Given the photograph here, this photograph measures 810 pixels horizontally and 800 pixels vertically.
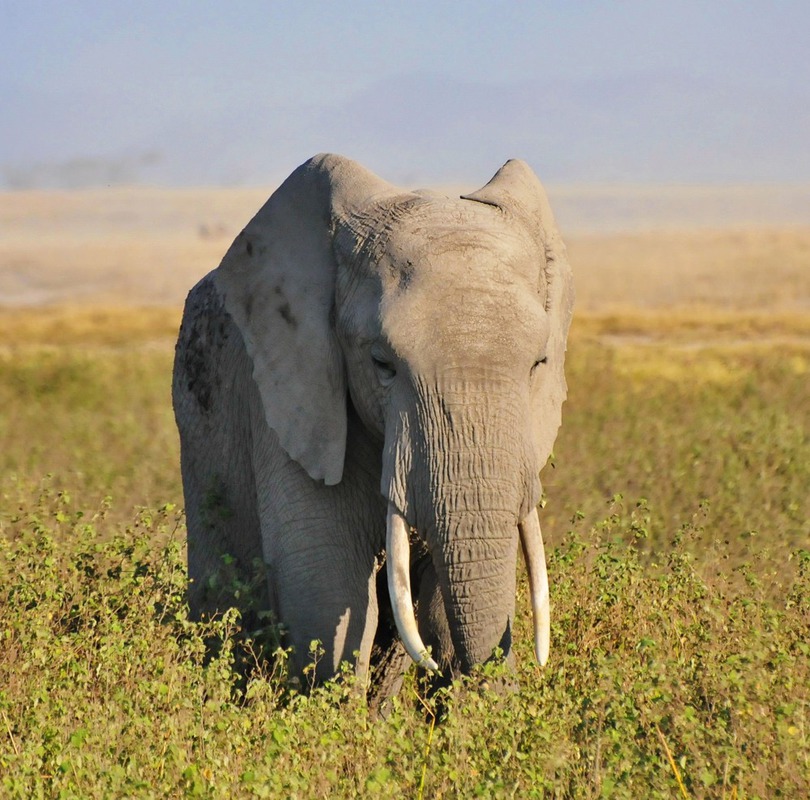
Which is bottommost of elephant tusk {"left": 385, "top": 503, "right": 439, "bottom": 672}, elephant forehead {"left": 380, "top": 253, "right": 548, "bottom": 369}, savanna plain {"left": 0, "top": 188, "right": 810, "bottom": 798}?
savanna plain {"left": 0, "top": 188, "right": 810, "bottom": 798}

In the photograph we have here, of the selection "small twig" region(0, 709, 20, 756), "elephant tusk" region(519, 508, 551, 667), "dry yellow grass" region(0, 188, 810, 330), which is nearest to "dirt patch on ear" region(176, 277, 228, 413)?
"elephant tusk" region(519, 508, 551, 667)

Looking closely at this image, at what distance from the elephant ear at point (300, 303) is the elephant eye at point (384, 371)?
1.14 ft

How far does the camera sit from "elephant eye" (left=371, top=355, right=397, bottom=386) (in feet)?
20.2

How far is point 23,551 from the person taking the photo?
24.8 ft

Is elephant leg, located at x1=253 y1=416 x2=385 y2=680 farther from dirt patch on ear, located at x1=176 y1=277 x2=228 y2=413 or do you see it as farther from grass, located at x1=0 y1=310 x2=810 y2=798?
dirt patch on ear, located at x1=176 y1=277 x2=228 y2=413

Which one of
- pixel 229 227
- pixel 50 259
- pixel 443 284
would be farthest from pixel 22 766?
pixel 229 227

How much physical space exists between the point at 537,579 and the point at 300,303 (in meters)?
1.52

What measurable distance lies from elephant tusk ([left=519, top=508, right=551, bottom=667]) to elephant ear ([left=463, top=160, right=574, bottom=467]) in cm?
30

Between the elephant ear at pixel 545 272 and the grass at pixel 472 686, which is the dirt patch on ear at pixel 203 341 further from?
the elephant ear at pixel 545 272

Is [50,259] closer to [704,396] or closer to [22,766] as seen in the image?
[704,396]

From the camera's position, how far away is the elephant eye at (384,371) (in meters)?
6.15

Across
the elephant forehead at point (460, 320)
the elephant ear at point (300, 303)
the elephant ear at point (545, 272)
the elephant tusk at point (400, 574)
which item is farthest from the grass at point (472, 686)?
the elephant forehead at point (460, 320)

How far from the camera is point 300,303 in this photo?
667cm

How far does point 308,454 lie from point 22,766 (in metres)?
1.89
